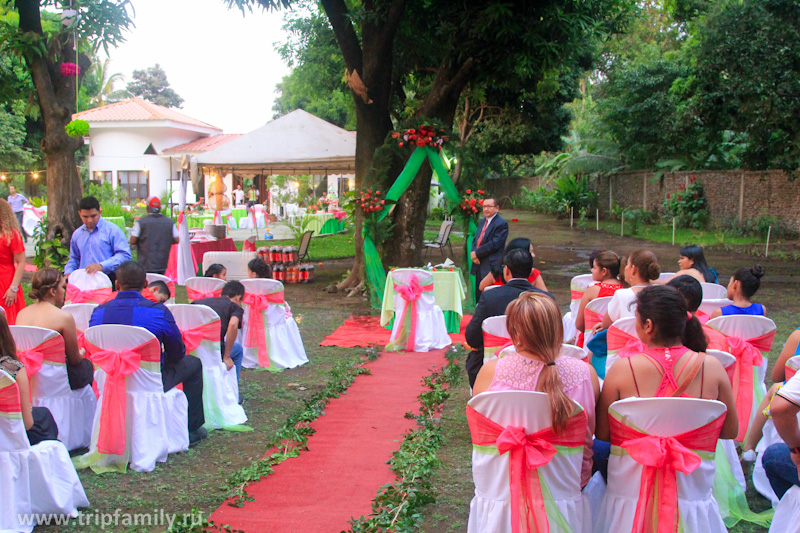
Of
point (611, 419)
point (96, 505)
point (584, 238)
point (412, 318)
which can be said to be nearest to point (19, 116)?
point (584, 238)

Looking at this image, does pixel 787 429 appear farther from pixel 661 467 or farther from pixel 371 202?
pixel 371 202

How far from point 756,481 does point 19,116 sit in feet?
117

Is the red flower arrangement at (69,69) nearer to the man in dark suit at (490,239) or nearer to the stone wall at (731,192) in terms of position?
the man in dark suit at (490,239)

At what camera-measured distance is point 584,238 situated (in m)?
22.0

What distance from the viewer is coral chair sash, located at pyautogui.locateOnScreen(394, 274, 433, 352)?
7887 millimetres

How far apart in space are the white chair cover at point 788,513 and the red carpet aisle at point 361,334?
18.2ft

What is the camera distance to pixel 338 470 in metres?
4.36

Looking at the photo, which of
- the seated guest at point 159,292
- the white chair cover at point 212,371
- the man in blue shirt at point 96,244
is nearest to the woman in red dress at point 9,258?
the man in blue shirt at point 96,244

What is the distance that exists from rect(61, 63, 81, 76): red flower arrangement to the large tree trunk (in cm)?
12

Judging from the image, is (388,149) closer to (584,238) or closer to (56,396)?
(56,396)

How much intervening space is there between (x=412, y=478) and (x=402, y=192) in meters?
6.69

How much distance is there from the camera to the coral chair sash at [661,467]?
260cm

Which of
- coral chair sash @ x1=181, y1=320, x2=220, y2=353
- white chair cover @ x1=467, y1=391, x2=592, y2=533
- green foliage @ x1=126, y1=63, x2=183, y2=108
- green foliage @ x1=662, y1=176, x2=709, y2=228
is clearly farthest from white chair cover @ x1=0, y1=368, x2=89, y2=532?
green foliage @ x1=126, y1=63, x2=183, y2=108

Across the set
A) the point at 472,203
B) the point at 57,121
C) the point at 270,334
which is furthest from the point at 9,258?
the point at 472,203
